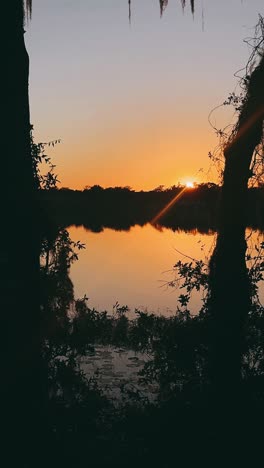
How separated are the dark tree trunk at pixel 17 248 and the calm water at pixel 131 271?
17.7 feet

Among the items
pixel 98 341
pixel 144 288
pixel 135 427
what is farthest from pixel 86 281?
pixel 135 427

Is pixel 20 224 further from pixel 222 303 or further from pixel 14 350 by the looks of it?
pixel 222 303

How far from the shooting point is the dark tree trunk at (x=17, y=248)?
4.63 metres

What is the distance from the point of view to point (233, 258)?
667 cm

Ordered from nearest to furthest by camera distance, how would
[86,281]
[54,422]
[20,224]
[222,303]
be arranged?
[20,224] → [54,422] → [222,303] → [86,281]

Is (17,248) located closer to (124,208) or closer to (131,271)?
(131,271)

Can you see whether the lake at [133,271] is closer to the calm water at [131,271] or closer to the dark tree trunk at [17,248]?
the calm water at [131,271]

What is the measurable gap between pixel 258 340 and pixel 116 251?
39.2 meters

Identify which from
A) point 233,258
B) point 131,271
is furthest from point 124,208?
point 233,258

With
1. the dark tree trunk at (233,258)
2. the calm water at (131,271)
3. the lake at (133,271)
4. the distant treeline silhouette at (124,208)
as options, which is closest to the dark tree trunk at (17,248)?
the dark tree trunk at (233,258)

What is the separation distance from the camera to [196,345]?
7.32 meters

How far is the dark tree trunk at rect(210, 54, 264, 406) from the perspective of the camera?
6.56 m

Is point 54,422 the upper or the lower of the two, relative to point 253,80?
lower

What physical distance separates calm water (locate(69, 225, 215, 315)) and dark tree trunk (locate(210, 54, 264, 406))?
10.7ft
